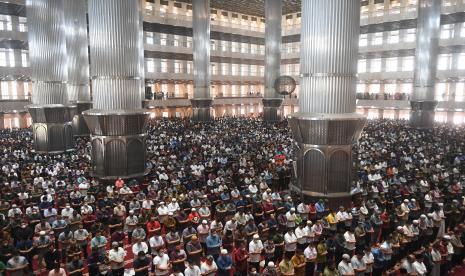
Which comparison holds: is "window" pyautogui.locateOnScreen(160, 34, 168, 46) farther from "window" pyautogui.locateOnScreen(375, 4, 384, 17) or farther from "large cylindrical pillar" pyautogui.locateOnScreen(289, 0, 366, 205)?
"large cylindrical pillar" pyautogui.locateOnScreen(289, 0, 366, 205)

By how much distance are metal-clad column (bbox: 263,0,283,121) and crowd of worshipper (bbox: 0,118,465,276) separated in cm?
1819

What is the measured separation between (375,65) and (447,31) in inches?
347

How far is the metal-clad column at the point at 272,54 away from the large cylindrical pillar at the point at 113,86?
2297 centimetres

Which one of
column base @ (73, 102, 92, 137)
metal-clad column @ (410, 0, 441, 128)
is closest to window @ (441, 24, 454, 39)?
metal-clad column @ (410, 0, 441, 128)

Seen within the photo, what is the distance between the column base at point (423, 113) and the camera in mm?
31698

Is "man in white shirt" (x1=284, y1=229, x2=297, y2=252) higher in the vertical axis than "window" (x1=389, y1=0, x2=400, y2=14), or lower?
lower

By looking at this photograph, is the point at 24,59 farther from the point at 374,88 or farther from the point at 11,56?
the point at 374,88

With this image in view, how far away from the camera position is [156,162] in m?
19.8

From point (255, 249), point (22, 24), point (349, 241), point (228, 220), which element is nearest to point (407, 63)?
point (349, 241)

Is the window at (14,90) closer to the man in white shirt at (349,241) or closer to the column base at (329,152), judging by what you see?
the column base at (329,152)

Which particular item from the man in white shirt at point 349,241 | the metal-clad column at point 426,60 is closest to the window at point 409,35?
the metal-clad column at point 426,60

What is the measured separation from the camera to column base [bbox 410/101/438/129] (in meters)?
31.7

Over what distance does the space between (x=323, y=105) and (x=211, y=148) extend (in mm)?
10005

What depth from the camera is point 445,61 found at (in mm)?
39656
